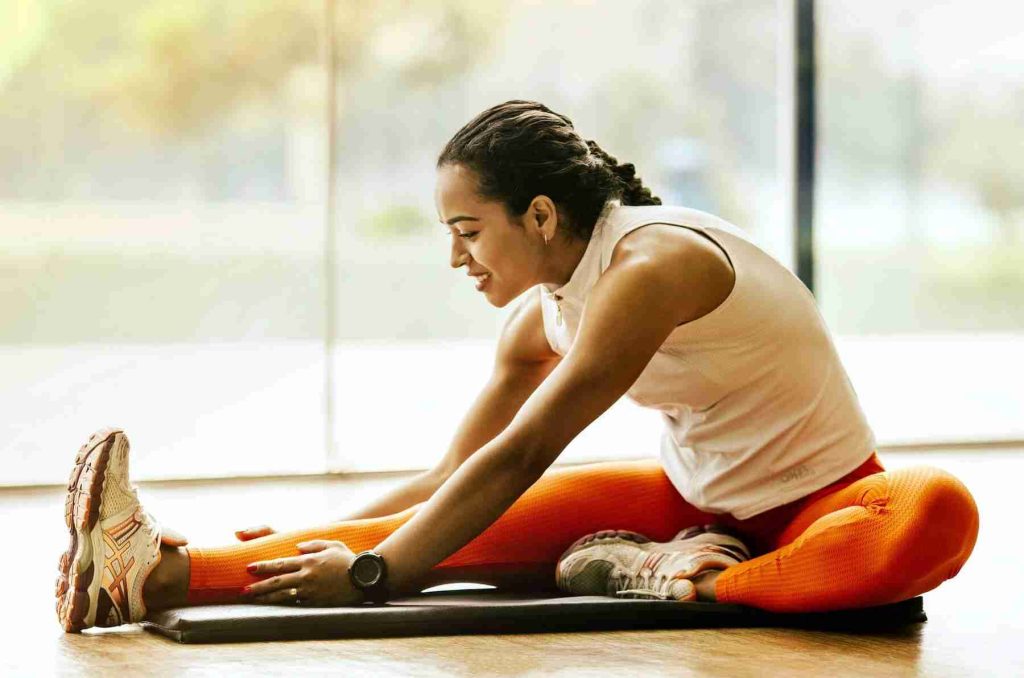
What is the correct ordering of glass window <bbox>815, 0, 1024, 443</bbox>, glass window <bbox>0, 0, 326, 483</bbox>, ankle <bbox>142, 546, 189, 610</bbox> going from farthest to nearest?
1. glass window <bbox>815, 0, 1024, 443</bbox>
2. glass window <bbox>0, 0, 326, 483</bbox>
3. ankle <bbox>142, 546, 189, 610</bbox>

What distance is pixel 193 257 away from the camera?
3.78 metres

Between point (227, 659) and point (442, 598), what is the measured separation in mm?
369

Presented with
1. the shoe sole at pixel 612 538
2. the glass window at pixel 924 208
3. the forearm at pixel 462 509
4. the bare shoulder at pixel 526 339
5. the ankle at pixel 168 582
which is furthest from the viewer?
the glass window at pixel 924 208

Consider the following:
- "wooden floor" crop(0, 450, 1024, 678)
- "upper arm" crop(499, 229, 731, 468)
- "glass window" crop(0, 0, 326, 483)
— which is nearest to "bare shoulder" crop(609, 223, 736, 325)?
"upper arm" crop(499, 229, 731, 468)

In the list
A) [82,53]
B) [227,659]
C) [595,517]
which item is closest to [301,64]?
[82,53]

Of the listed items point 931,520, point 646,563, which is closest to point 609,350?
point 646,563

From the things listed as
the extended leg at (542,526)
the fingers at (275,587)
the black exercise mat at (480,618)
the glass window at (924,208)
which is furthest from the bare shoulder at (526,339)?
the glass window at (924,208)

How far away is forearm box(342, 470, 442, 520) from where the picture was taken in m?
2.15

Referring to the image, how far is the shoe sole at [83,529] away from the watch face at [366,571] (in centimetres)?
35

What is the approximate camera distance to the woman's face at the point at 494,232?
1.85 meters

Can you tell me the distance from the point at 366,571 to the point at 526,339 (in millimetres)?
497

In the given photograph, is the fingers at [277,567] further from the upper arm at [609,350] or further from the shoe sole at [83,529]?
the upper arm at [609,350]

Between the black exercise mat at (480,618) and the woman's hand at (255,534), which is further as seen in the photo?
the woman's hand at (255,534)

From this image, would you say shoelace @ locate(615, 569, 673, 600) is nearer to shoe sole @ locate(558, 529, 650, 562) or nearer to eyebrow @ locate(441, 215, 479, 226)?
shoe sole @ locate(558, 529, 650, 562)
